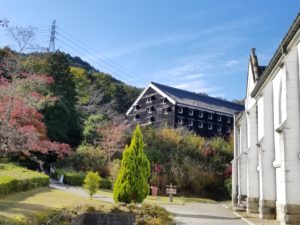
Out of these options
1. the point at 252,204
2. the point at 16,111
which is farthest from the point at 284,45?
the point at 16,111

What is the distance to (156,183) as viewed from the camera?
33469mm

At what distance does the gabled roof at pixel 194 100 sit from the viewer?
49875 millimetres

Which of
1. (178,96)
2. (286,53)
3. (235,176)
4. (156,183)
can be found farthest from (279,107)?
(178,96)

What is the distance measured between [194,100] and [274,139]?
34.3m

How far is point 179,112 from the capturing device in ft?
159

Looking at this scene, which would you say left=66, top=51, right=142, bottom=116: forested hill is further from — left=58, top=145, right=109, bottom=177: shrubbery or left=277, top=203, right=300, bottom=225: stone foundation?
left=277, top=203, right=300, bottom=225: stone foundation

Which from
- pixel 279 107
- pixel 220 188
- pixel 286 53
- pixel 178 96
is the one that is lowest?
pixel 220 188

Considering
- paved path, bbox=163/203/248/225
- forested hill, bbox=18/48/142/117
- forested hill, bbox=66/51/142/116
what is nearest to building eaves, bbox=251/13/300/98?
paved path, bbox=163/203/248/225

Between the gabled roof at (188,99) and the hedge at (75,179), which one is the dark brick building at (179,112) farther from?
the hedge at (75,179)

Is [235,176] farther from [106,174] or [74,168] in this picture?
[74,168]

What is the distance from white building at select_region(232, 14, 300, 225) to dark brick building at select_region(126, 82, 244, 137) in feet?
68.6

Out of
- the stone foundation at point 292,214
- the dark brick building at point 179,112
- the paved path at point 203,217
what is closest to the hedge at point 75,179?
the paved path at point 203,217

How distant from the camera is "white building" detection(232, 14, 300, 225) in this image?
13.3 metres

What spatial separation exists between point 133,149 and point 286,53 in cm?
852
